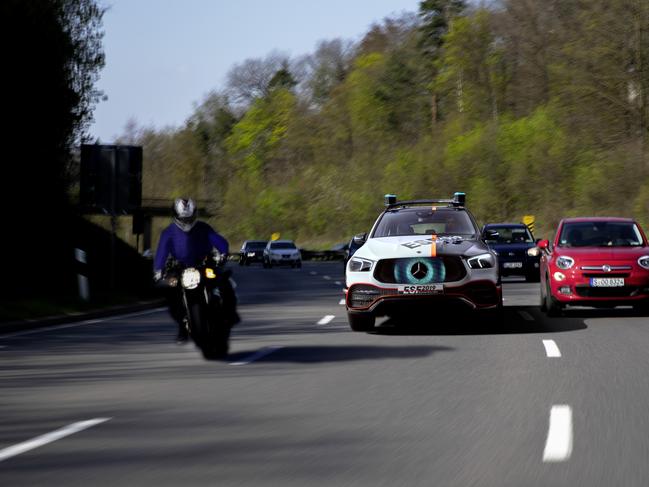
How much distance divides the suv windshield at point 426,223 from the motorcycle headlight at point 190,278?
5.39 metres

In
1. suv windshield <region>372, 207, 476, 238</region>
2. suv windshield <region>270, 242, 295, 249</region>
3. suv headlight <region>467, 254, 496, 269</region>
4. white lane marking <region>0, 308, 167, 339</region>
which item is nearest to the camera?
suv headlight <region>467, 254, 496, 269</region>

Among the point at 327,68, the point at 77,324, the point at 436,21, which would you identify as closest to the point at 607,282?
the point at 77,324

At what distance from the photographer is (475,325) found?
17438 millimetres

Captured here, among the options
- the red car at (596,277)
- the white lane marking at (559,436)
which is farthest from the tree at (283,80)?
the white lane marking at (559,436)

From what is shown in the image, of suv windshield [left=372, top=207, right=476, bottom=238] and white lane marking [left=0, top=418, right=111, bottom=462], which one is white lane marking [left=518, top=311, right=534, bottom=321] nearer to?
suv windshield [left=372, top=207, right=476, bottom=238]

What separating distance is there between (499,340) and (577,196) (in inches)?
1782

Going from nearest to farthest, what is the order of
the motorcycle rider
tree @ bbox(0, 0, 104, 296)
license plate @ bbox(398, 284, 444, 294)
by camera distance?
the motorcycle rider → license plate @ bbox(398, 284, 444, 294) → tree @ bbox(0, 0, 104, 296)

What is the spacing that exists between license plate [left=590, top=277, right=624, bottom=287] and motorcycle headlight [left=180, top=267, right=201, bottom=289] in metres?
8.10


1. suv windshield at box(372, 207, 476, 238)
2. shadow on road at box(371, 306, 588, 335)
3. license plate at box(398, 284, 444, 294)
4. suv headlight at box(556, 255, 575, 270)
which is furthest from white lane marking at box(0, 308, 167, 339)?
suv headlight at box(556, 255, 575, 270)

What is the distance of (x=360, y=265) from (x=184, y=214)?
157 inches

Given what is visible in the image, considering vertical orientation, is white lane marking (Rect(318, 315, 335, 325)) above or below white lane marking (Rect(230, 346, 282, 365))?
above

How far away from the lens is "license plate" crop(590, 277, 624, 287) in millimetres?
18375

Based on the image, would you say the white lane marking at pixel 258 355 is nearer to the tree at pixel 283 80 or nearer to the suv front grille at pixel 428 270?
the suv front grille at pixel 428 270

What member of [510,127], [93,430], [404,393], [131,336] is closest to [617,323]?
[131,336]
